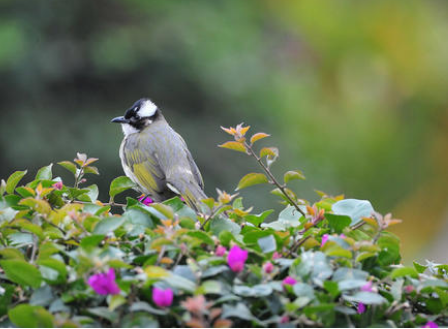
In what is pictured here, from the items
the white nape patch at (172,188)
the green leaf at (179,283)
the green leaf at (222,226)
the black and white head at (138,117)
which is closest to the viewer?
the green leaf at (179,283)

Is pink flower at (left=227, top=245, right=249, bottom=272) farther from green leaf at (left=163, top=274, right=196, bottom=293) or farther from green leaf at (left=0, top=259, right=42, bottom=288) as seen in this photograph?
green leaf at (left=0, top=259, right=42, bottom=288)

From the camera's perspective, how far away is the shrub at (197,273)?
1.70 metres

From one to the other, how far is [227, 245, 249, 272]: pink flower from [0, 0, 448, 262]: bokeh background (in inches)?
283

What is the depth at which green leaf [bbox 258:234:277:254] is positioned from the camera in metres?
1.92

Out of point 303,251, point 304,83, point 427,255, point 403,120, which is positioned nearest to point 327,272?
point 303,251

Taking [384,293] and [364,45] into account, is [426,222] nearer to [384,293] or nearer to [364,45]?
[364,45]

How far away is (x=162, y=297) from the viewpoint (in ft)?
5.47

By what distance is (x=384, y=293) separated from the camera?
1978 millimetres

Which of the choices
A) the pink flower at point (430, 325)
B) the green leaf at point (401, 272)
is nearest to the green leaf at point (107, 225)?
the green leaf at point (401, 272)

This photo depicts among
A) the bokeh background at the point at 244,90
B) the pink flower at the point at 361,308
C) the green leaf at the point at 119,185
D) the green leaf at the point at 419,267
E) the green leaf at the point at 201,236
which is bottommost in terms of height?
the pink flower at the point at 361,308

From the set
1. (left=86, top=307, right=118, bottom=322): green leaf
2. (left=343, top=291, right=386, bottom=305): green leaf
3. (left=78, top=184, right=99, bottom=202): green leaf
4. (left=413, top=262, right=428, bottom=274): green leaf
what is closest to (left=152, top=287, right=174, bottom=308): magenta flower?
(left=86, top=307, right=118, bottom=322): green leaf

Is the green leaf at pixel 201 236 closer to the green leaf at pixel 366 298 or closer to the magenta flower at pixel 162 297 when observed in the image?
the magenta flower at pixel 162 297

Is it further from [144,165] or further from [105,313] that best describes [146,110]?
[105,313]

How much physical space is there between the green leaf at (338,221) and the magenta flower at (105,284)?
2.40 feet
